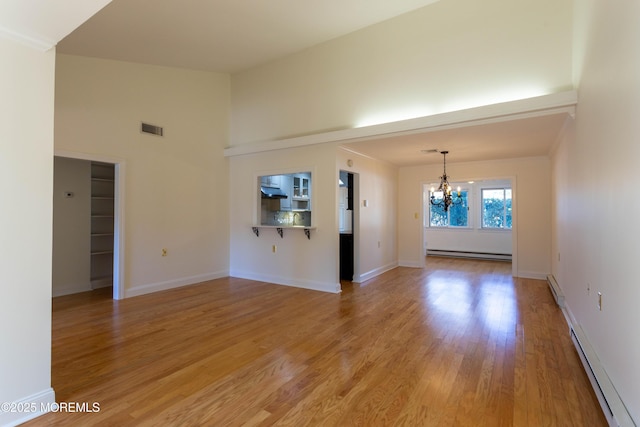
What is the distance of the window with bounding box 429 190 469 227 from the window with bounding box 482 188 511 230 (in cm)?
48

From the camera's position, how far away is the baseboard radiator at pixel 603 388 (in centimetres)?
174

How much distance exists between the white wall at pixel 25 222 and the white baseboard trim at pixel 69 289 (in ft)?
11.8

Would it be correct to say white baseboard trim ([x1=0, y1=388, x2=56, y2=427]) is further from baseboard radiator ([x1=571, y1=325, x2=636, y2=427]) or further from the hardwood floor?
baseboard radiator ([x1=571, y1=325, x2=636, y2=427])

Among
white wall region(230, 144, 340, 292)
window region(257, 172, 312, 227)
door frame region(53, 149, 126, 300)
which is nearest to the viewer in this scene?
door frame region(53, 149, 126, 300)

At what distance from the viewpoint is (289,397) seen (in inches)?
84.9

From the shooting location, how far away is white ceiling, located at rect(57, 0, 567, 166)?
3.77m

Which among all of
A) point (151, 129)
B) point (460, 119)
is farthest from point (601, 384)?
point (151, 129)

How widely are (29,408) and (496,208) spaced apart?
10062 mm

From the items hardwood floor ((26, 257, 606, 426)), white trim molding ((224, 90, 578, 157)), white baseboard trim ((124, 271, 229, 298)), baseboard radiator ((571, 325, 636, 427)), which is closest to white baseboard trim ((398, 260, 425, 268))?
hardwood floor ((26, 257, 606, 426))

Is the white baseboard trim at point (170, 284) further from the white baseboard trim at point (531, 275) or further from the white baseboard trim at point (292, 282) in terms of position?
the white baseboard trim at point (531, 275)

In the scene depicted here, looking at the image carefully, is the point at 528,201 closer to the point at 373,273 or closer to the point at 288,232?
the point at 373,273

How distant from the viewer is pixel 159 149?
17.0 ft

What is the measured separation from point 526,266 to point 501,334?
3.50m

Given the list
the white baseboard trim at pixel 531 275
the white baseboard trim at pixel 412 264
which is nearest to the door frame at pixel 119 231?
the white baseboard trim at pixel 412 264
